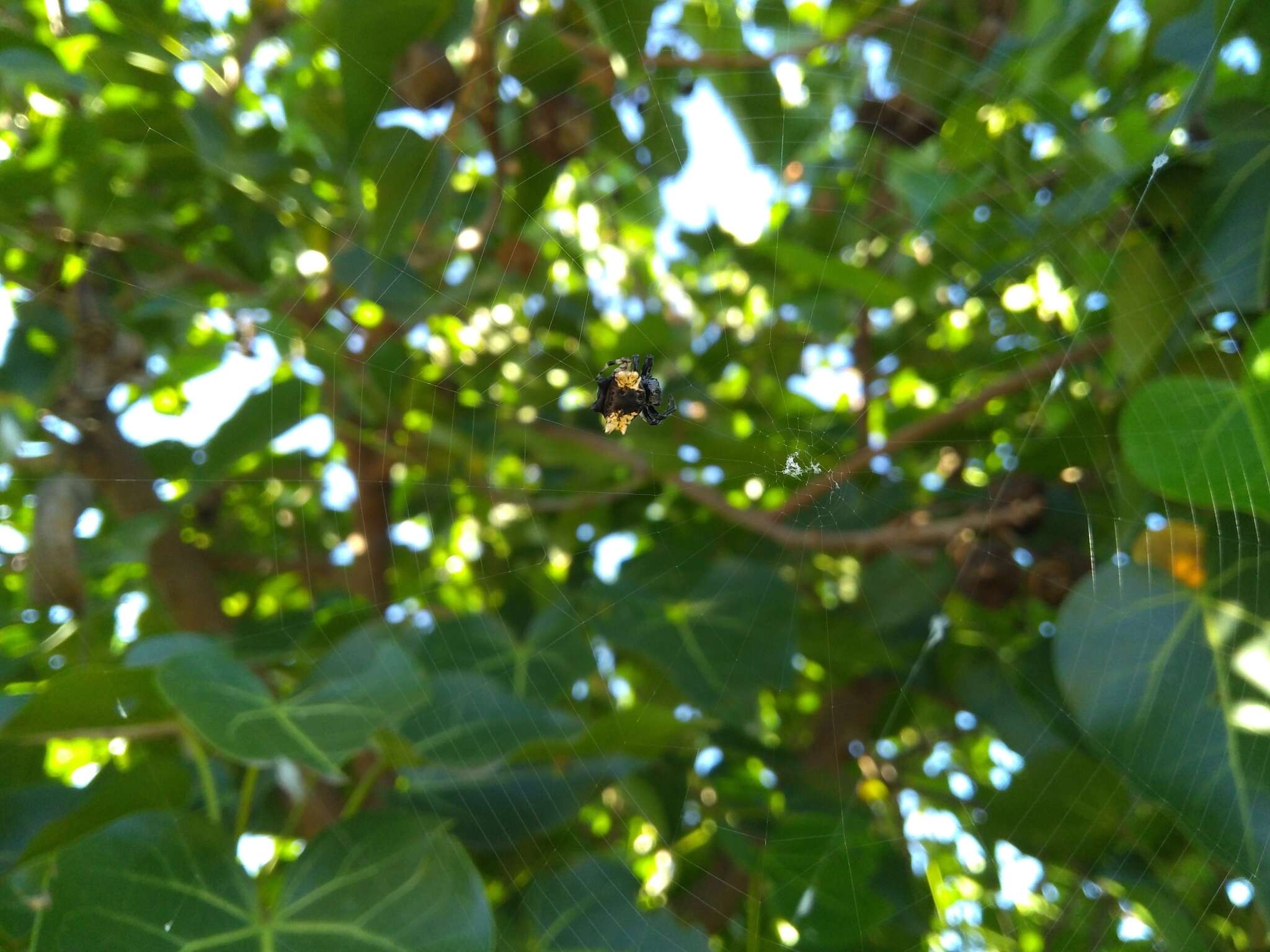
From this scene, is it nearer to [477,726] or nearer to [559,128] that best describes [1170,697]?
[477,726]

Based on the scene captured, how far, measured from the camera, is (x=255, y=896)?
3.29 feet

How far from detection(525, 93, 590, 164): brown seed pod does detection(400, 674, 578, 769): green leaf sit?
1.01m

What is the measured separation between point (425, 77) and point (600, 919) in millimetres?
1270

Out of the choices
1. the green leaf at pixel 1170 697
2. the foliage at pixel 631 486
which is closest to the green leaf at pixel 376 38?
the foliage at pixel 631 486

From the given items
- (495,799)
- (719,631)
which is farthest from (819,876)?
(495,799)

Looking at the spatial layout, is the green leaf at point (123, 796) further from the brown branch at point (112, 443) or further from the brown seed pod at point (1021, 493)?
the brown seed pod at point (1021, 493)

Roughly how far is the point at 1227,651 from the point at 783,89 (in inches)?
59.8

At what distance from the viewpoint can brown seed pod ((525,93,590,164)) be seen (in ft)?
5.82

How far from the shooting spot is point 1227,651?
3.62 ft

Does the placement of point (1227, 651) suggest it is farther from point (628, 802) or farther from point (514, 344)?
point (514, 344)

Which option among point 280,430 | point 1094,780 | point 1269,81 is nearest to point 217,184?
point 280,430

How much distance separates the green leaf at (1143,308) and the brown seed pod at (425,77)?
42.7 inches

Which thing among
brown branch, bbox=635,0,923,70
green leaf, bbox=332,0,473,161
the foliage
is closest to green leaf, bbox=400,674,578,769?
the foliage

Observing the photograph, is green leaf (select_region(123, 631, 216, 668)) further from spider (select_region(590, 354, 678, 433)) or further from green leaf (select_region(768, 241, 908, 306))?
green leaf (select_region(768, 241, 908, 306))
